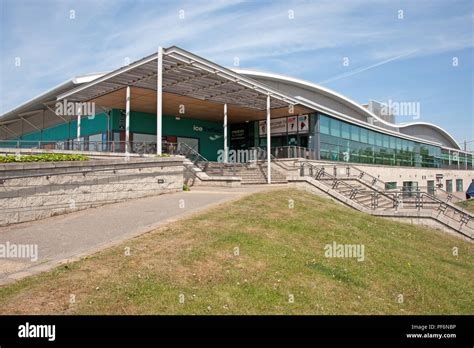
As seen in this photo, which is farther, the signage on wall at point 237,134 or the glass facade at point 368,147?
the signage on wall at point 237,134

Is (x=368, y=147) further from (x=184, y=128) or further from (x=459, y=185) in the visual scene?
(x=459, y=185)

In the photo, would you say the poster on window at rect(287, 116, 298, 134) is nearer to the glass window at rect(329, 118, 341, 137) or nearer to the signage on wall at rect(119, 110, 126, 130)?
the glass window at rect(329, 118, 341, 137)

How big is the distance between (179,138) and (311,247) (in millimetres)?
23463

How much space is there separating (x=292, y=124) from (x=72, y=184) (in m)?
21.6

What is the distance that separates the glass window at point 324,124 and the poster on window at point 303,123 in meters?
1.16

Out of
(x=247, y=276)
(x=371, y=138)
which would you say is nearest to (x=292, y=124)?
(x=371, y=138)

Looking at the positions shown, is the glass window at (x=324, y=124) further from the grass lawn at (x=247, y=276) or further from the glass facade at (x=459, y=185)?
the glass facade at (x=459, y=185)

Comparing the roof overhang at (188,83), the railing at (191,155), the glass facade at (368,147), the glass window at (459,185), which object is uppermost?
the roof overhang at (188,83)

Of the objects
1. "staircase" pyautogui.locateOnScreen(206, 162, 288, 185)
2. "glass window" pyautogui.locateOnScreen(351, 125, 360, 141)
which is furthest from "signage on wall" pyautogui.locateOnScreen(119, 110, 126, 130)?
"glass window" pyautogui.locateOnScreen(351, 125, 360, 141)

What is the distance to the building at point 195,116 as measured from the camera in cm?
1936

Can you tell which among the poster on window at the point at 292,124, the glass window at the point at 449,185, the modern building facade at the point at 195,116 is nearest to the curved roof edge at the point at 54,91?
the modern building facade at the point at 195,116

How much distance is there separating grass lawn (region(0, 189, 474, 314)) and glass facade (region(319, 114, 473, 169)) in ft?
65.7

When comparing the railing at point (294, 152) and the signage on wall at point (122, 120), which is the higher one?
the signage on wall at point (122, 120)
